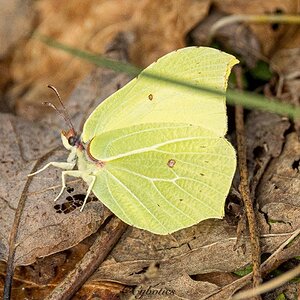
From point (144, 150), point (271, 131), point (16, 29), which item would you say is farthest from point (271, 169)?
point (16, 29)

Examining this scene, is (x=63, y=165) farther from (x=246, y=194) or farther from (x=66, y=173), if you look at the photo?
(x=246, y=194)

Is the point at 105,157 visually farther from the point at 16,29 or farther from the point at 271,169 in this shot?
the point at 16,29

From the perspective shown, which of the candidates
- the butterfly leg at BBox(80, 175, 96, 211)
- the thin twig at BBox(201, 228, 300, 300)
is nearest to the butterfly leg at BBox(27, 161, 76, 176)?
the butterfly leg at BBox(80, 175, 96, 211)

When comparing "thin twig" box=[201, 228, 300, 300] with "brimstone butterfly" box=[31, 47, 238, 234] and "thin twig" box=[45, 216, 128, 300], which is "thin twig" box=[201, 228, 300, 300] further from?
"thin twig" box=[45, 216, 128, 300]

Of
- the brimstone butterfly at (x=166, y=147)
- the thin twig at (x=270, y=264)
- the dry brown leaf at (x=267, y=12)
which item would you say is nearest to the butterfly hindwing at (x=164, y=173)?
the brimstone butterfly at (x=166, y=147)

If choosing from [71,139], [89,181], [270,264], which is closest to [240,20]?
[71,139]

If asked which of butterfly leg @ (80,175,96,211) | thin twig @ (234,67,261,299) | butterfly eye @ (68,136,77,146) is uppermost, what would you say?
butterfly eye @ (68,136,77,146)
